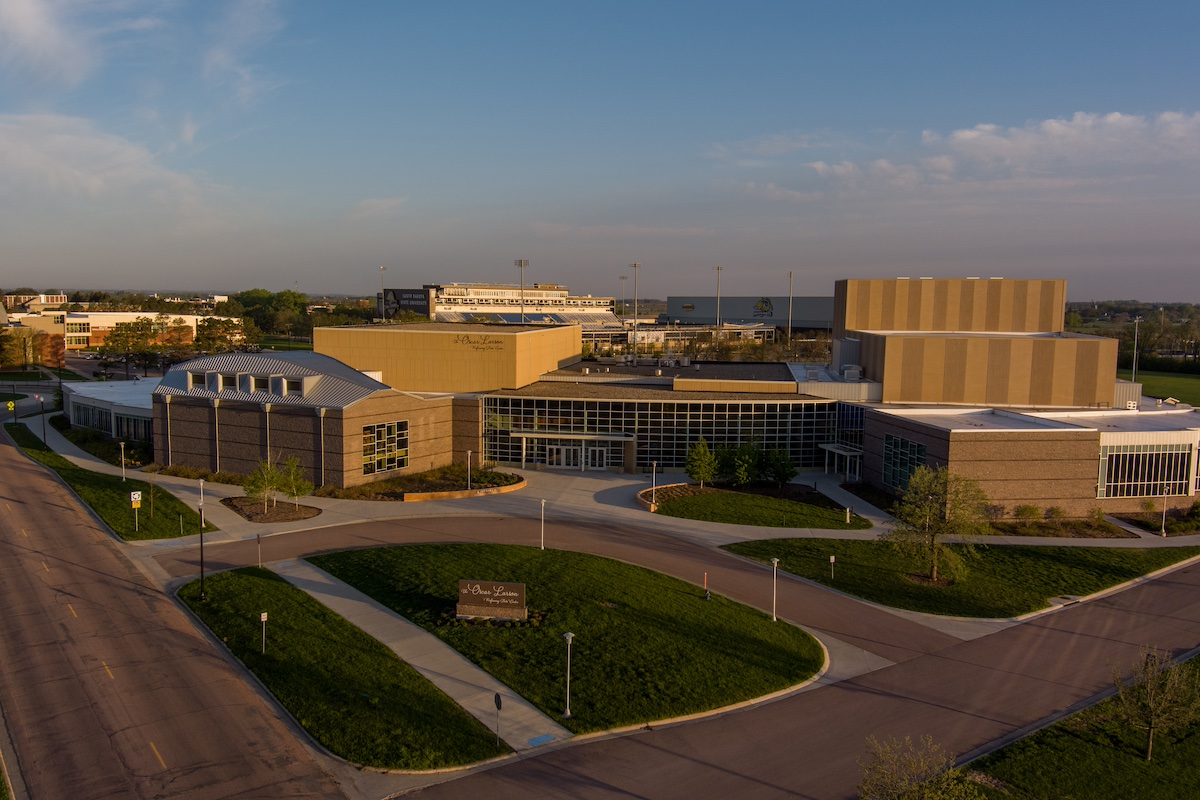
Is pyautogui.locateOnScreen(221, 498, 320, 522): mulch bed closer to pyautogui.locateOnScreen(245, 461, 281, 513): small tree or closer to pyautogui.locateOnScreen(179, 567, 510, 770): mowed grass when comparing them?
pyautogui.locateOnScreen(245, 461, 281, 513): small tree

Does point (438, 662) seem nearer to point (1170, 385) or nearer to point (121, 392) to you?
point (121, 392)

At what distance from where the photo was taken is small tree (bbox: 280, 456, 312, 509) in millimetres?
43938

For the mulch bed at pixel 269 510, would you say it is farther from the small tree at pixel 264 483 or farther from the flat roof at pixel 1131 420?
the flat roof at pixel 1131 420

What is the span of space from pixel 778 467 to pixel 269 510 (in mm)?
28733

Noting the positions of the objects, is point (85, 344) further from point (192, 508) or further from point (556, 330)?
point (192, 508)

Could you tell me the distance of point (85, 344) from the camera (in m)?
138

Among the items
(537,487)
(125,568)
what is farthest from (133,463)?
(537,487)

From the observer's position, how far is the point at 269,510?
43.6 meters

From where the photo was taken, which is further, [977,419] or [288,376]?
[288,376]

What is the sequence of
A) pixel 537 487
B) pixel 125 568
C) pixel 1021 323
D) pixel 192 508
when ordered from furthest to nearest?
pixel 1021 323 → pixel 537 487 → pixel 192 508 → pixel 125 568

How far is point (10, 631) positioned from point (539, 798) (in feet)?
65.3

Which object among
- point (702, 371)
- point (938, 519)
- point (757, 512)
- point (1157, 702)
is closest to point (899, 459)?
point (757, 512)

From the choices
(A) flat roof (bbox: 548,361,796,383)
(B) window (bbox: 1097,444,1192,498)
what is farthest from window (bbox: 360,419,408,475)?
(B) window (bbox: 1097,444,1192,498)

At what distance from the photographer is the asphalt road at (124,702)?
19.3 m
